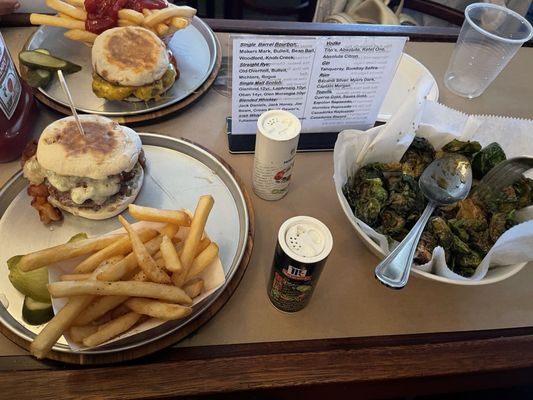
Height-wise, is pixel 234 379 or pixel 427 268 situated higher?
pixel 427 268

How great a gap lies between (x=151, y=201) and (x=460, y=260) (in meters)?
0.78

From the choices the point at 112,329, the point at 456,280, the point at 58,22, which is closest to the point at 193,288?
the point at 112,329

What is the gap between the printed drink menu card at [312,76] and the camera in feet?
3.33

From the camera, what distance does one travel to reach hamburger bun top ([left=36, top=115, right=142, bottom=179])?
3.14 ft

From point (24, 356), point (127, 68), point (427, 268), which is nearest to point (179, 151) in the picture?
point (127, 68)

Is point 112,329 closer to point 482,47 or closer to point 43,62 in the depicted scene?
point 43,62

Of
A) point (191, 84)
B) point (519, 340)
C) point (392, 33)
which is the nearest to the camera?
point (519, 340)

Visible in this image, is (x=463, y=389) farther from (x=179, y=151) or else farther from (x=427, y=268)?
(x=179, y=151)

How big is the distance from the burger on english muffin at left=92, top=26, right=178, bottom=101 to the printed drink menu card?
30cm

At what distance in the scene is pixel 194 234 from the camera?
2.80 feet

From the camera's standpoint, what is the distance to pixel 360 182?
1.02m

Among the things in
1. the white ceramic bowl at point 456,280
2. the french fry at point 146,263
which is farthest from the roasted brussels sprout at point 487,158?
the french fry at point 146,263

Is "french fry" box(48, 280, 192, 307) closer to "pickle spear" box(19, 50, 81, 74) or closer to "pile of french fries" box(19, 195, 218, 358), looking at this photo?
"pile of french fries" box(19, 195, 218, 358)

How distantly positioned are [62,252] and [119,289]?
6.1 inches
